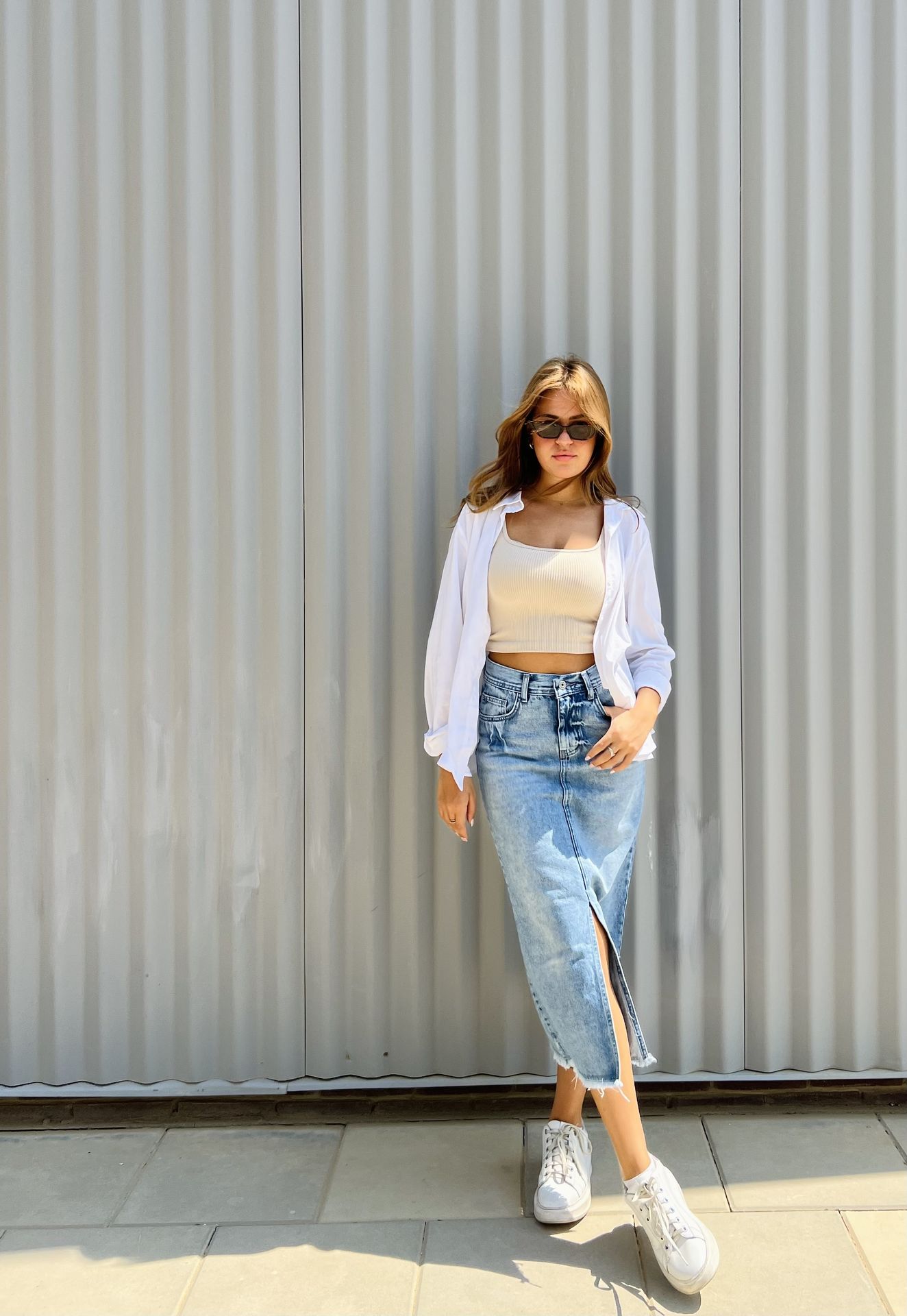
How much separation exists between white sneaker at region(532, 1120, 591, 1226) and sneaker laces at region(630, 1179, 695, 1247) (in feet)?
0.63

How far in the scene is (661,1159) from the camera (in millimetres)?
2623

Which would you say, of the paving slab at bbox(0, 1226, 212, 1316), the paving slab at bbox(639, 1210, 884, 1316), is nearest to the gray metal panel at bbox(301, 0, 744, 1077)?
the paving slab at bbox(639, 1210, 884, 1316)

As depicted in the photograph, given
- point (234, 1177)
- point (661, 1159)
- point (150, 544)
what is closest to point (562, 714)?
point (661, 1159)

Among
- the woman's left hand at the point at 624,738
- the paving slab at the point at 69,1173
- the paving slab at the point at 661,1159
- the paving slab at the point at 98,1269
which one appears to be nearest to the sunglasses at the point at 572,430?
the woman's left hand at the point at 624,738

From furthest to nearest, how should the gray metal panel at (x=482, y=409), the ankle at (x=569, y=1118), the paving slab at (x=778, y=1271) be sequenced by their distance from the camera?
the gray metal panel at (x=482, y=409) < the ankle at (x=569, y=1118) < the paving slab at (x=778, y=1271)

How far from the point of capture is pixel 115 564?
2930 millimetres

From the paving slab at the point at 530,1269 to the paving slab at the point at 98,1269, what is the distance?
0.53 m

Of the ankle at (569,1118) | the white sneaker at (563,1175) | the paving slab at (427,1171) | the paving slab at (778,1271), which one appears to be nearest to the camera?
the paving slab at (778,1271)

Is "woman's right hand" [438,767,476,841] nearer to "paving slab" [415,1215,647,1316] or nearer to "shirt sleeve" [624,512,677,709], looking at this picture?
"shirt sleeve" [624,512,677,709]

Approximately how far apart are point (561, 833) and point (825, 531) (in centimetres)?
125

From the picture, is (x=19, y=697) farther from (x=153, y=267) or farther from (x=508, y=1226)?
(x=508, y=1226)

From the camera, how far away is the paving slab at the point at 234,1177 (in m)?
2.41

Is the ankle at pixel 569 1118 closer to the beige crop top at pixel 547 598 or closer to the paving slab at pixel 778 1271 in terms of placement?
the paving slab at pixel 778 1271

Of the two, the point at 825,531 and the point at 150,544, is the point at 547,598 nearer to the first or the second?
the point at 825,531
